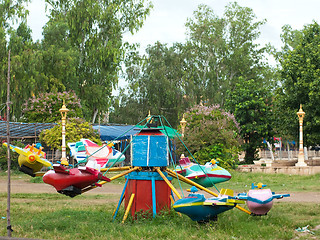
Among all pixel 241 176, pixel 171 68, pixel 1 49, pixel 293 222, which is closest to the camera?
pixel 293 222

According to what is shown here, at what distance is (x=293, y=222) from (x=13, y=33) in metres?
31.3

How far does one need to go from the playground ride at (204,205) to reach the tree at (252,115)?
27.4 m

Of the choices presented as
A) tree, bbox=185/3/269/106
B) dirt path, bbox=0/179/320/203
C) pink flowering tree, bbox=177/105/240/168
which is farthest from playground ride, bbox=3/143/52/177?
tree, bbox=185/3/269/106

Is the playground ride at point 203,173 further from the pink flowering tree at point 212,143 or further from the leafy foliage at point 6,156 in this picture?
the leafy foliage at point 6,156

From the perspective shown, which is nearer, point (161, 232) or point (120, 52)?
point (161, 232)

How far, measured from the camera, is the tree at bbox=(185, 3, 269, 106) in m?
53.7

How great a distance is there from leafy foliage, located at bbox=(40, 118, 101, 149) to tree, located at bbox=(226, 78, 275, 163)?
1180 centimetres

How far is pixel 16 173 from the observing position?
95.8ft

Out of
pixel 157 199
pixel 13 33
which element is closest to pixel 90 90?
pixel 13 33

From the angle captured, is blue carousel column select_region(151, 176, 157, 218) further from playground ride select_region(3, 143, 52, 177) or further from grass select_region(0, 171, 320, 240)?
playground ride select_region(3, 143, 52, 177)

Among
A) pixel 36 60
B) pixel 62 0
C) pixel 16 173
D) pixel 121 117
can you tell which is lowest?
pixel 16 173

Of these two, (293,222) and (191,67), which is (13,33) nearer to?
(191,67)

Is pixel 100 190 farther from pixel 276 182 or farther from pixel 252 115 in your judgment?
pixel 252 115

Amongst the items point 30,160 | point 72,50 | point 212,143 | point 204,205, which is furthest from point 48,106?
point 204,205
